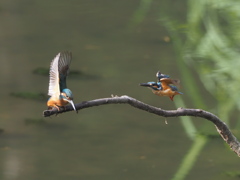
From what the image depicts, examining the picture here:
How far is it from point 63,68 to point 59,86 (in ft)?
0.08

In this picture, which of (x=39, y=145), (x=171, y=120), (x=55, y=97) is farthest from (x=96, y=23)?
(x=55, y=97)

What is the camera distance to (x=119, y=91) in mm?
2773

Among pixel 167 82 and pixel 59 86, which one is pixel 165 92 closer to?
pixel 167 82

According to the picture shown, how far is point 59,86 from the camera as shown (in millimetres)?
750

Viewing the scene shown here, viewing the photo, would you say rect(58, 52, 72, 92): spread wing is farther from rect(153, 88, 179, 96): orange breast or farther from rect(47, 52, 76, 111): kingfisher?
rect(153, 88, 179, 96): orange breast

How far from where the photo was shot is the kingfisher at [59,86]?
737 millimetres

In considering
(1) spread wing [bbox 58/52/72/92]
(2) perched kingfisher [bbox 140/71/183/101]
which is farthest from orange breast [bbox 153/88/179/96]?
(1) spread wing [bbox 58/52/72/92]

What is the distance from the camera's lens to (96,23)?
3670mm

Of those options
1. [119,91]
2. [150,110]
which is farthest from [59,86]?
[119,91]

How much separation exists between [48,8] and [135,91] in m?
1.30

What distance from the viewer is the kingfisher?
0.74 meters

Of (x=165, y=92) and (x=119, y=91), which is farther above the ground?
(x=165, y=92)

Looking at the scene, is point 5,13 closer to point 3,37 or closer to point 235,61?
point 3,37

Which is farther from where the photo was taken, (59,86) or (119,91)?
(119,91)
